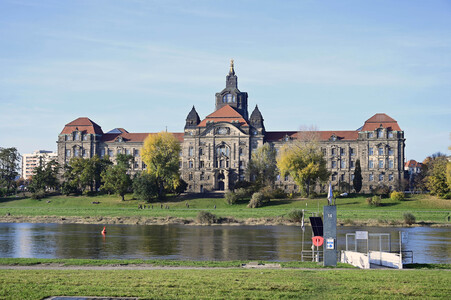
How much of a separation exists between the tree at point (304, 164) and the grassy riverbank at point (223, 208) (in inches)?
177

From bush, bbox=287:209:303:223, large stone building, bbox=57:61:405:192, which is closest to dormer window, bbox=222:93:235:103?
large stone building, bbox=57:61:405:192

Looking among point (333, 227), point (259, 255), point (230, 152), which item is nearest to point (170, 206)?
point (230, 152)

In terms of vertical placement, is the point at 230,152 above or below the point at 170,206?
above

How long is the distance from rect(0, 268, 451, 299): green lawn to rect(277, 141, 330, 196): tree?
238 feet

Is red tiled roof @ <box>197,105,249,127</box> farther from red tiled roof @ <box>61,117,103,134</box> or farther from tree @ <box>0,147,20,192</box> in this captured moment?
tree @ <box>0,147,20,192</box>

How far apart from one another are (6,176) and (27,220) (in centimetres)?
5487

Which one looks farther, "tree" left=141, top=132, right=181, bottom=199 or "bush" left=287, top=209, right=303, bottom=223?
"tree" left=141, top=132, right=181, bottom=199

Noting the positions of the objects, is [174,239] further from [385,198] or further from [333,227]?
[385,198]

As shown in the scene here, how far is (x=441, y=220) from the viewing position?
2827 inches

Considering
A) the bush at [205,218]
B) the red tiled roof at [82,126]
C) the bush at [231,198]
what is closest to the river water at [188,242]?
the bush at [205,218]

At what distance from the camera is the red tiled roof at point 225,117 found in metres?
126

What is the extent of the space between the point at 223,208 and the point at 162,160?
2010 centimetres

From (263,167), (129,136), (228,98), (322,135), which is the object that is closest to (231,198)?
(263,167)

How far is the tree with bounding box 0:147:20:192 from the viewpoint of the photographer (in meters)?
128
